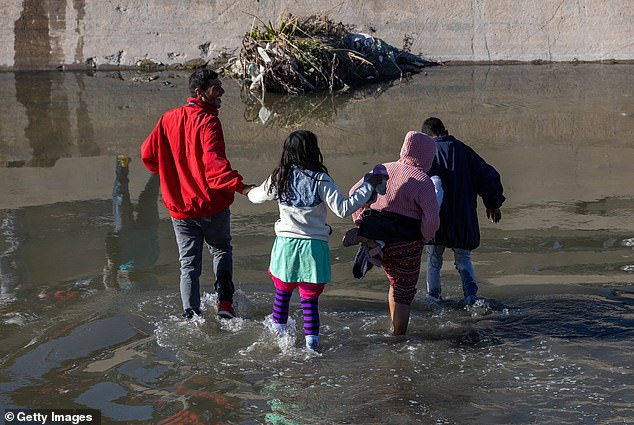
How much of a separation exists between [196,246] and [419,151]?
61.2 inches

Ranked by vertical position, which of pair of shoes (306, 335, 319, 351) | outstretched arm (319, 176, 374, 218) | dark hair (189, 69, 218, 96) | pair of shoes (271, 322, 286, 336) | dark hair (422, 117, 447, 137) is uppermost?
dark hair (189, 69, 218, 96)

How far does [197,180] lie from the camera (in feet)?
18.7

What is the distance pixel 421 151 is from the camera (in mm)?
5605

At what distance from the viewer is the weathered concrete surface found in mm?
14109

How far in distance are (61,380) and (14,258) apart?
7.31 feet

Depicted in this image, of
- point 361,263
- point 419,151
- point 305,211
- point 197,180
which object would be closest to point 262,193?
point 305,211

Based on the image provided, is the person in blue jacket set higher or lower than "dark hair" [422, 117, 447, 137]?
lower

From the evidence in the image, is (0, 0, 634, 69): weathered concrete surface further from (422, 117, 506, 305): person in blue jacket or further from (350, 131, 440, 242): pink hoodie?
(350, 131, 440, 242): pink hoodie

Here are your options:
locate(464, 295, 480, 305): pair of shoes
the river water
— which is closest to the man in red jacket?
the river water

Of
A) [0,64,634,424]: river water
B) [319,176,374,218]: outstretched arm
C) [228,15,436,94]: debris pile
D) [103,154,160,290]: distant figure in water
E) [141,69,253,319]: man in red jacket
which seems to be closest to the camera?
[0,64,634,424]: river water

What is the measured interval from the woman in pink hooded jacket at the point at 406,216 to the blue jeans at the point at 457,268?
0.58 m

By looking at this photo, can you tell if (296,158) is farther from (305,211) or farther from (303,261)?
(303,261)

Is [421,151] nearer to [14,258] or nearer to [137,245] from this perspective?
[137,245]

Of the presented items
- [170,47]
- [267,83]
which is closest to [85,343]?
[267,83]
